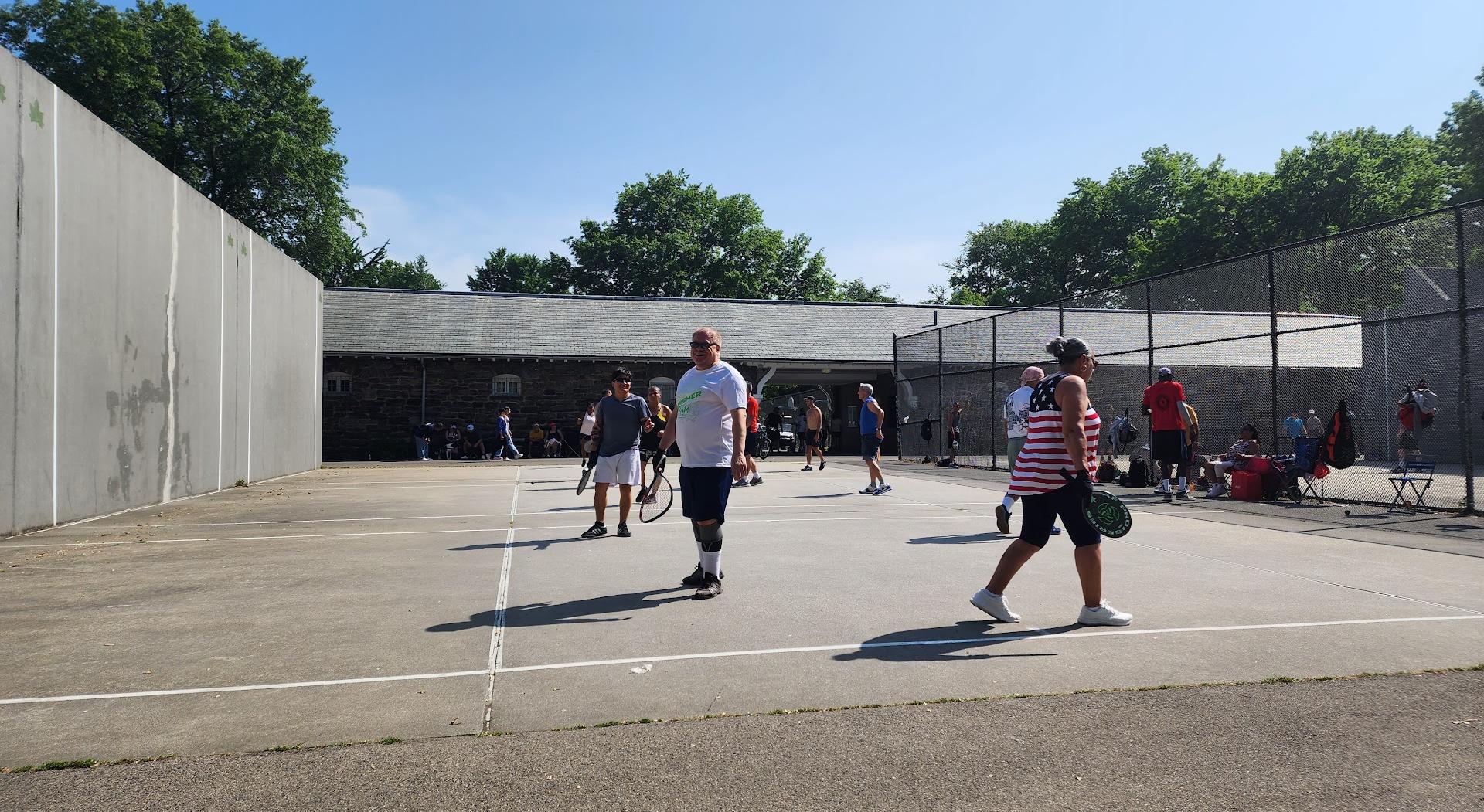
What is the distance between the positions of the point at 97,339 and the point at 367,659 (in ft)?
31.5

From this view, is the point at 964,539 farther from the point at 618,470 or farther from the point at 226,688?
the point at 226,688

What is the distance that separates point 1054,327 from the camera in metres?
23.8

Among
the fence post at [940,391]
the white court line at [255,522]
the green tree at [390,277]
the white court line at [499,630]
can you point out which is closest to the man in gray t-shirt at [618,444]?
the white court line at [499,630]

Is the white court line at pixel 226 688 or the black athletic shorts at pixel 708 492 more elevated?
the black athletic shorts at pixel 708 492

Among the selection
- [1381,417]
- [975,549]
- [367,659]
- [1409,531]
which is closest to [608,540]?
[975,549]

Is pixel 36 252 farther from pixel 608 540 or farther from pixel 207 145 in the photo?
pixel 207 145

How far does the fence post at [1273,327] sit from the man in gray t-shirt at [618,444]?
28.6 ft

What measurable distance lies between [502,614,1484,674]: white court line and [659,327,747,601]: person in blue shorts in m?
1.55

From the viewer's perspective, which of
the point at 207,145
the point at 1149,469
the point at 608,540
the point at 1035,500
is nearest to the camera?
the point at 1035,500

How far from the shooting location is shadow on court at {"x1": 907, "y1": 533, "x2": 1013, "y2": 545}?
9195 mm

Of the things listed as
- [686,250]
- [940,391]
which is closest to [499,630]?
[940,391]

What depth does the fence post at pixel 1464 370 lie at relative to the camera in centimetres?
1054

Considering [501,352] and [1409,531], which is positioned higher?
[501,352]

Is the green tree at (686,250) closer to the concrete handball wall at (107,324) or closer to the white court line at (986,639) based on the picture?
the concrete handball wall at (107,324)
